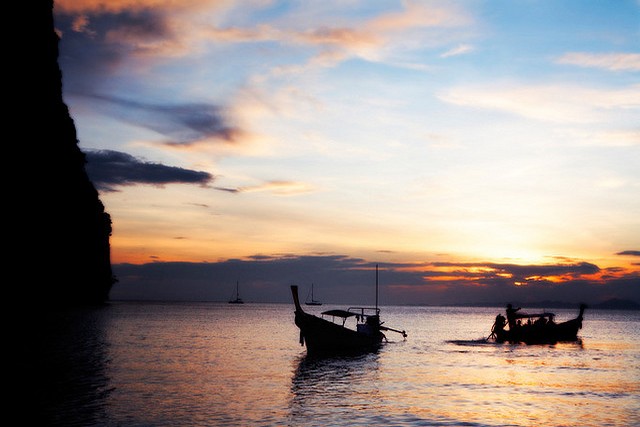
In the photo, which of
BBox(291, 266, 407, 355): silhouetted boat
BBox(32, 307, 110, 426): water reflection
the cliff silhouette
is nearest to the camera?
BBox(32, 307, 110, 426): water reflection

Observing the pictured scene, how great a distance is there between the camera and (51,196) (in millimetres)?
101625

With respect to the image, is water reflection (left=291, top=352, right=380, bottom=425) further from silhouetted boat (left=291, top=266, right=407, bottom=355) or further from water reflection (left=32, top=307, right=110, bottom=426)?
water reflection (left=32, top=307, right=110, bottom=426)

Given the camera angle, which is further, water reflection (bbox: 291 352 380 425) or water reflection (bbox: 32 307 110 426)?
water reflection (bbox: 291 352 380 425)

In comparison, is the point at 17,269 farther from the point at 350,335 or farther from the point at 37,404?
the point at 37,404

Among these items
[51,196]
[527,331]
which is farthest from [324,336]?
[51,196]

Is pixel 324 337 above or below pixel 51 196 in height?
below

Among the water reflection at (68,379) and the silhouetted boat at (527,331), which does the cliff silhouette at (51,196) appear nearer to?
the water reflection at (68,379)

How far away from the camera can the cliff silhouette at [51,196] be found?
91.2 metres

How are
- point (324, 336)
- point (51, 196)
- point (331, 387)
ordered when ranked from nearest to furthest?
point (331, 387)
point (324, 336)
point (51, 196)

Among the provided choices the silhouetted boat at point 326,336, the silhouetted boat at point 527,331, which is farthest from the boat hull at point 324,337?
the silhouetted boat at point 527,331

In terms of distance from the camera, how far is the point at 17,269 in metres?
89.8

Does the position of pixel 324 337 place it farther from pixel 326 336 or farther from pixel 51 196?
pixel 51 196

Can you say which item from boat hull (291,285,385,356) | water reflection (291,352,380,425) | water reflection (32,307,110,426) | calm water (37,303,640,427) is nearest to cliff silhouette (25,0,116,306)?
water reflection (32,307,110,426)

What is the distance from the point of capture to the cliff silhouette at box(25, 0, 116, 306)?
91250 millimetres
